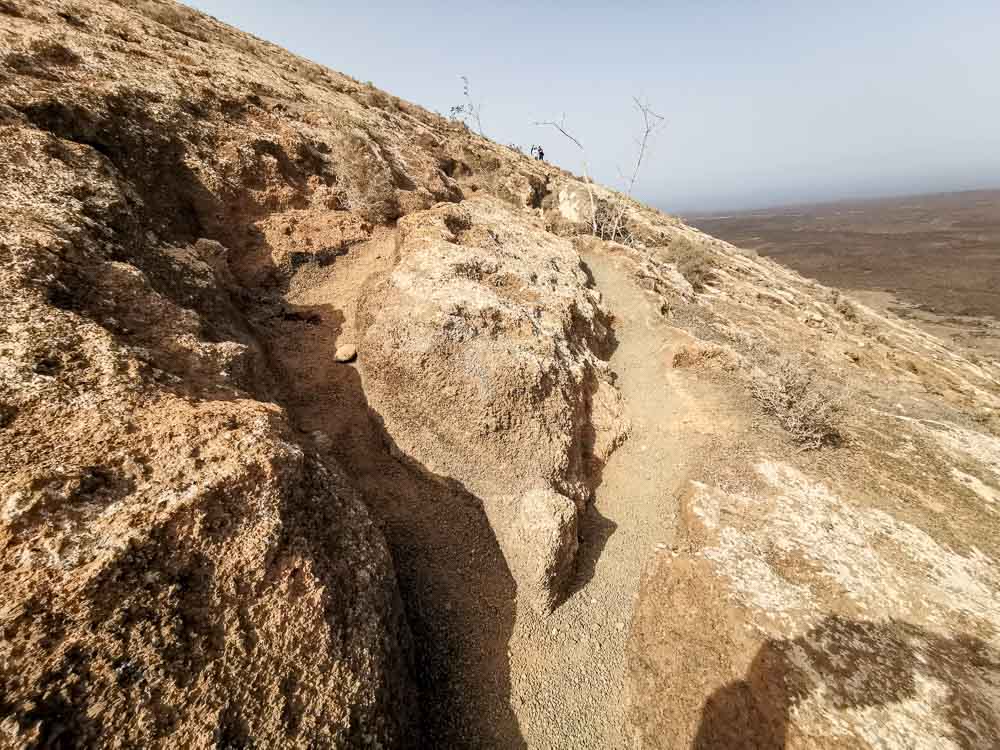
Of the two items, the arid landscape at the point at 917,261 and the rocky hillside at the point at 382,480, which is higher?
the rocky hillside at the point at 382,480

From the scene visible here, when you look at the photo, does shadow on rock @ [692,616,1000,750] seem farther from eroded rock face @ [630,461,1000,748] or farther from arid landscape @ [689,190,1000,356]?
arid landscape @ [689,190,1000,356]

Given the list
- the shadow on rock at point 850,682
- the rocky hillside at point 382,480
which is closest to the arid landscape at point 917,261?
the rocky hillside at point 382,480

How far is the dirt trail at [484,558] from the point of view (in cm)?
399

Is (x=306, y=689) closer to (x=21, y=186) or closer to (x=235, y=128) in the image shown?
(x=21, y=186)

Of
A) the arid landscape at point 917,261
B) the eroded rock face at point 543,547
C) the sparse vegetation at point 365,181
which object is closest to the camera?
the eroded rock face at point 543,547

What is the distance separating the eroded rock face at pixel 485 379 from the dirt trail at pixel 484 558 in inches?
13.6

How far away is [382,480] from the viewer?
5301 mm

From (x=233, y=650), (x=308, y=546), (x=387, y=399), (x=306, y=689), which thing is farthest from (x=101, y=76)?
(x=306, y=689)

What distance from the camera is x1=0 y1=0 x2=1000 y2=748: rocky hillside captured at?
2482 millimetres

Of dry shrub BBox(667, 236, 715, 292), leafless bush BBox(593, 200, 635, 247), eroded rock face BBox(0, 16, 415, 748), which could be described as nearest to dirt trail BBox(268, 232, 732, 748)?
eroded rock face BBox(0, 16, 415, 748)

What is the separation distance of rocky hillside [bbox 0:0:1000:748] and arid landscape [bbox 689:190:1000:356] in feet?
99.7

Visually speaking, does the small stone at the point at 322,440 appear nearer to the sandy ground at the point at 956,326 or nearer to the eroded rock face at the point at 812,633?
the eroded rock face at the point at 812,633

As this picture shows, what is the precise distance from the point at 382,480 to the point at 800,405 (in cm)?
693

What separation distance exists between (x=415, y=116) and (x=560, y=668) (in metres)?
19.5
